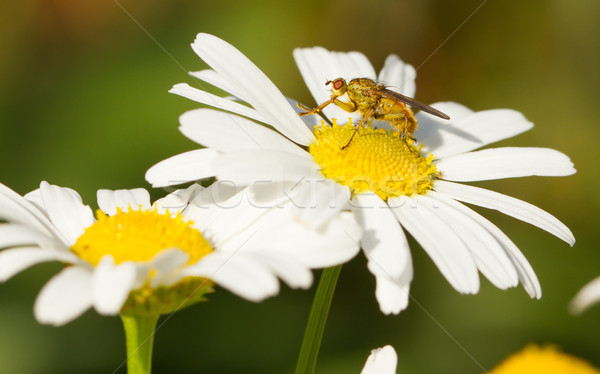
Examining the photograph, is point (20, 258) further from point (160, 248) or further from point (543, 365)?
point (543, 365)

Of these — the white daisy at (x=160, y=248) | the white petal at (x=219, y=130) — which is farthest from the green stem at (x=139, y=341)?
the white petal at (x=219, y=130)

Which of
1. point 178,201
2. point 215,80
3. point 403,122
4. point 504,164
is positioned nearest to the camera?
point 178,201

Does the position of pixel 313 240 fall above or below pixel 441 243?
above

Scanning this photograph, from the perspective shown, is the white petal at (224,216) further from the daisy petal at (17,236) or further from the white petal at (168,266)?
the daisy petal at (17,236)

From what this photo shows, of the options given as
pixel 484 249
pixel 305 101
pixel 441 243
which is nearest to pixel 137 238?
pixel 441 243

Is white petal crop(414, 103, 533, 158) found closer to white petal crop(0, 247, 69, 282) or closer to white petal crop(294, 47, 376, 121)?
white petal crop(294, 47, 376, 121)

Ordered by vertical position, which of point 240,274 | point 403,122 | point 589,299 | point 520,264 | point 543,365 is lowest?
point 543,365

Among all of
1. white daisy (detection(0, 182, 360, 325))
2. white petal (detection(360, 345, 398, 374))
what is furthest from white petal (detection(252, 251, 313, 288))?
white petal (detection(360, 345, 398, 374))
